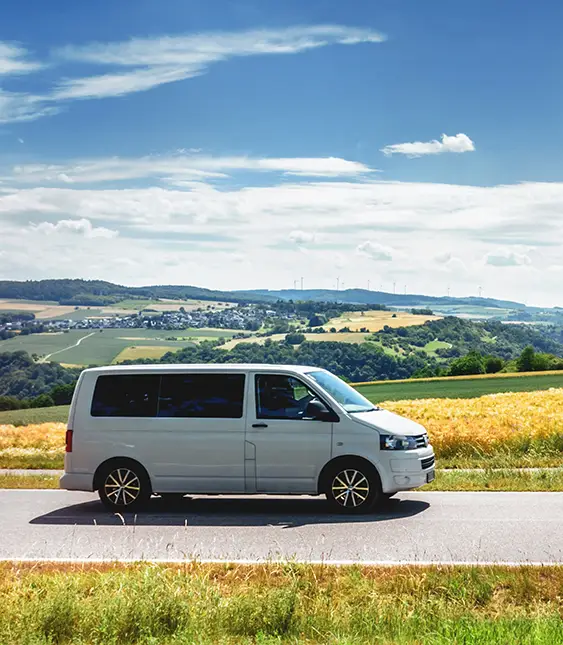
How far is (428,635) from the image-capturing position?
7406 mm

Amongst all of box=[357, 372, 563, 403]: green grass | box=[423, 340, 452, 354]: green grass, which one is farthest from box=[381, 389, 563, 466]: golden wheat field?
box=[423, 340, 452, 354]: green grass

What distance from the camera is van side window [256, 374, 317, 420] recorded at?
537 inches

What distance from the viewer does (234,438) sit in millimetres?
13562

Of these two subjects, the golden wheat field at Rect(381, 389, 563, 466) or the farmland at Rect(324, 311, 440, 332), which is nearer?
the golden wheat field at Rect(381, 389, 563, 466)

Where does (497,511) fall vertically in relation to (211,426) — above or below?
below

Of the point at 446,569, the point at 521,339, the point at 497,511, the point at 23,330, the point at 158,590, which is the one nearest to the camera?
the point at 158,590

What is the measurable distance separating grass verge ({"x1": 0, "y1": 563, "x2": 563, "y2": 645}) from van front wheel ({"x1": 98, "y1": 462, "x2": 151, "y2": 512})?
463 centimetres

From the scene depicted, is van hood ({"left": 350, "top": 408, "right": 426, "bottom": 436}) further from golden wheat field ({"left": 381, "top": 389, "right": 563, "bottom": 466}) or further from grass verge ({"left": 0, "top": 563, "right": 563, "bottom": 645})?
golden wheat field ({"left": 381, "top": 389, "right": 563, "bottom": 466})

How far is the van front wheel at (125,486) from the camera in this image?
13953mm

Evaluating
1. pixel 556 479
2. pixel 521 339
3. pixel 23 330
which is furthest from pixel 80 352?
pixel 556 479

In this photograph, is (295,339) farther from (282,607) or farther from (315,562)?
(282,607)

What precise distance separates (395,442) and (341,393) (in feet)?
4.07

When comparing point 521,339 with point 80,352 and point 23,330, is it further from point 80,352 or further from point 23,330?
point 23,330

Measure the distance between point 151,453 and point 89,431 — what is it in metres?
0.98
